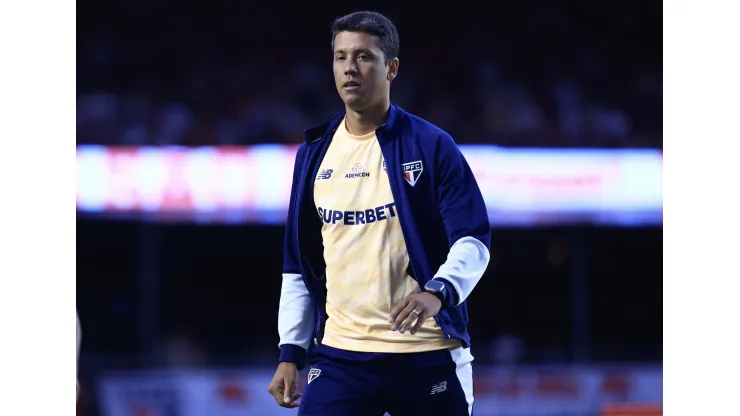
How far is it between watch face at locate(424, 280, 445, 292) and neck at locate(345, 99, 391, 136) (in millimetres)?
648

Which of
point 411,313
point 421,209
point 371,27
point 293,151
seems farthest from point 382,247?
point 293,151

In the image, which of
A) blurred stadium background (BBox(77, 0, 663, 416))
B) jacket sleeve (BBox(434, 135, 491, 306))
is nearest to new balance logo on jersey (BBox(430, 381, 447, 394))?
jacket sleeve (BBox(434, 135, 491, 306))

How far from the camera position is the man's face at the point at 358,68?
3172 millimetres

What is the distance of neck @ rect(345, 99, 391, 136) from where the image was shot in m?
3.27

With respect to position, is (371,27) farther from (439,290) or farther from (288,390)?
(288,390)

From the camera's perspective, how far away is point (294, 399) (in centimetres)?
326

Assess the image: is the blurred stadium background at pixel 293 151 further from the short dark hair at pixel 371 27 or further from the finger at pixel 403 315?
the finger at pixel 403 315

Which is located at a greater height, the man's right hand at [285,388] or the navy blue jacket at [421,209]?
the navy blue jacket at [421,209]

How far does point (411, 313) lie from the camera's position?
8.95 feet

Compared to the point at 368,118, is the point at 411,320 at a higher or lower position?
lower

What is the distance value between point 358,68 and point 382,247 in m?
0.58

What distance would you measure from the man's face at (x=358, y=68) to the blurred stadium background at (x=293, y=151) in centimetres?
745

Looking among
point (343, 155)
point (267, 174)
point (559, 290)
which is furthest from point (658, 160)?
point (343, 155)

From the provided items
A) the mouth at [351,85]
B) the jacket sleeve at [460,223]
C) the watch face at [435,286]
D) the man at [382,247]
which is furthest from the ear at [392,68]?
the watch face at [435,286]
